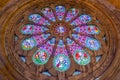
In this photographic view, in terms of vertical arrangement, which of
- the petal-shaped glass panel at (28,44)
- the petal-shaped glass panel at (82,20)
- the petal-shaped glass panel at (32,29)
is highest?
the petal-shaped glass panel at (82,20)

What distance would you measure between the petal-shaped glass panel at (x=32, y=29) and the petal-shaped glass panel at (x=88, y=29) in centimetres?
113

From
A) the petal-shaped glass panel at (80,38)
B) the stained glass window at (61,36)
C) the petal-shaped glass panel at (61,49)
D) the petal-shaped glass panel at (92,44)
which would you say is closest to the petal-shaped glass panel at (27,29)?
the stained glass window at (61,36)

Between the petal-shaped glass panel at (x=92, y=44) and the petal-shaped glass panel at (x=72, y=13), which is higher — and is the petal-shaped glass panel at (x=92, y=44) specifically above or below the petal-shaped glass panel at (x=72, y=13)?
below

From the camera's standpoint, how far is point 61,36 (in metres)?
12.7

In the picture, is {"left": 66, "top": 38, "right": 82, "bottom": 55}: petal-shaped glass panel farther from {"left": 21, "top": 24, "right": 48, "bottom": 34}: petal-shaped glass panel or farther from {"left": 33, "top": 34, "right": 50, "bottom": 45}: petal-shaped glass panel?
{"left": 21, "top": 24, "right": 48, "bottom": 34}: petal-shaped glass panel

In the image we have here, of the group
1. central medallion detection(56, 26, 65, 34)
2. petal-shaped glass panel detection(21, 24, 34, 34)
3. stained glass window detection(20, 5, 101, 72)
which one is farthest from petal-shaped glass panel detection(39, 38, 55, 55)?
petal-shaped glass panel detection(21, 24, 34, 34)

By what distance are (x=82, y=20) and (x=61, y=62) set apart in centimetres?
195

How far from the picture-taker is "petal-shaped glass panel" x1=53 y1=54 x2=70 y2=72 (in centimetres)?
1194

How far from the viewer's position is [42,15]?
43.5ft

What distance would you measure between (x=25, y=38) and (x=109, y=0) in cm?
323

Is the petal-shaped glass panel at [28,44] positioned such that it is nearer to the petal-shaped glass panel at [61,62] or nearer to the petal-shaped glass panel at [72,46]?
the petal-shaped glass panel at [61,62]

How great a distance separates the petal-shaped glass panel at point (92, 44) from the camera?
40.9ft

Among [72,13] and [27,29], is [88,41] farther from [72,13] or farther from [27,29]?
[27,29]

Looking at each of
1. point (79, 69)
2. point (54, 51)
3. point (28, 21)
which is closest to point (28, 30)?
point (28, 21)
